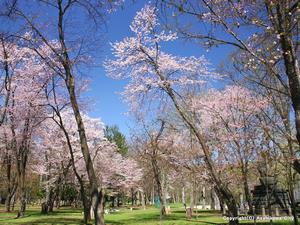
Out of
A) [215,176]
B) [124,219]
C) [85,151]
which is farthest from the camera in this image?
[124,219]

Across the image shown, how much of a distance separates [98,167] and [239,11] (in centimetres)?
3340

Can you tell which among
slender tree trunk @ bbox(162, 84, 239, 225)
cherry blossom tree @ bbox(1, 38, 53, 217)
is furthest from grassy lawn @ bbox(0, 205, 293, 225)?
slender tree trunk @ bbox(162, 84, 239, 225)

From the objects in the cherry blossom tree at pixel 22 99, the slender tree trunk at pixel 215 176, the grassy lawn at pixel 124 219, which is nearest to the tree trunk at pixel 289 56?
the slender tree trunk at pixel 215 176

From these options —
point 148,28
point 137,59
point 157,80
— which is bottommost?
point 157,80

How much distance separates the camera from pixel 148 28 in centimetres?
1417

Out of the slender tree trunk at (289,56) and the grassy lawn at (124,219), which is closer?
the slender tree trunk at (289,56)

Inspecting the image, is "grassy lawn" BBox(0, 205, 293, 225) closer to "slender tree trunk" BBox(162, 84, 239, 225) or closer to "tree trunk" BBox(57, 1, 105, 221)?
"slender tree trunk" BBox(162, 84, 239, 225)

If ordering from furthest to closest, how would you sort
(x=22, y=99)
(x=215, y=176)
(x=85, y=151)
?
(x=22, y=99) < (x=215, y=176) < (x=85, y=151)

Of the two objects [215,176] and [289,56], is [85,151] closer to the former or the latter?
[215,176]

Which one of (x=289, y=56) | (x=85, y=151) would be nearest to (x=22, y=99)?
(x=85, y=151)

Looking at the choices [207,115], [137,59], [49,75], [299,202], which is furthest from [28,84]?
[299,202]

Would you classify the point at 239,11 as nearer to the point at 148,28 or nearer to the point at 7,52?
the point at 148,28

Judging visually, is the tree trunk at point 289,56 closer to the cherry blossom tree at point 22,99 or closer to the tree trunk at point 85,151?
the tree trunk at point 85,151

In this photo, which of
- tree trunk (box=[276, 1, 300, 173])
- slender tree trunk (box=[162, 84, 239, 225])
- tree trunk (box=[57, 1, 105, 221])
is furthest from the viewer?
slender tree trunk (box=[162, 84, 239, 225])
